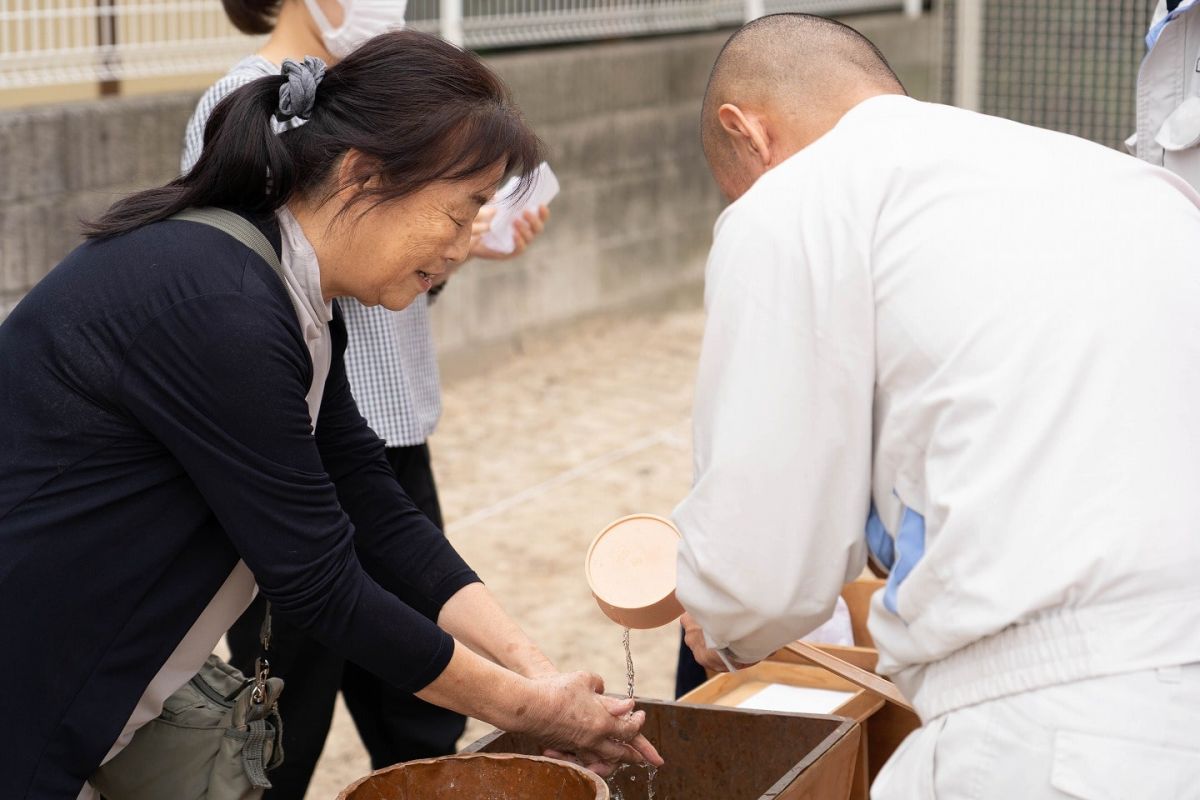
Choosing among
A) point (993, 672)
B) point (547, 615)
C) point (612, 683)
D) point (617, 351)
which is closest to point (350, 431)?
point (993, 672)

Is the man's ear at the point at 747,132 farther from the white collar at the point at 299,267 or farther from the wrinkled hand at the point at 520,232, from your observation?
the wrinkled hand at the point at 520,232

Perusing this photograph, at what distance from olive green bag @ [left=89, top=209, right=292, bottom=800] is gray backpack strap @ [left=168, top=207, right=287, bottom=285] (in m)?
0.51

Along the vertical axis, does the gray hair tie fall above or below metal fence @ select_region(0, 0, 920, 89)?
above

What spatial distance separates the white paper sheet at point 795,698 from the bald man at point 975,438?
0.88m

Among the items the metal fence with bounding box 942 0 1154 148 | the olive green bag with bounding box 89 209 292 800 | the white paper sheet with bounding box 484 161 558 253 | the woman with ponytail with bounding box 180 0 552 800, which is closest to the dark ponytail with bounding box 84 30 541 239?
the olive green bag with bounding box 89 209 292 800

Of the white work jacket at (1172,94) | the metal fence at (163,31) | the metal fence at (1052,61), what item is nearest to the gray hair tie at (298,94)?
the white work jacket at (1172,94)

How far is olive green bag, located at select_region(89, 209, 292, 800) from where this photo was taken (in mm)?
2053

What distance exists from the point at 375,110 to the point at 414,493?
138 centimetres

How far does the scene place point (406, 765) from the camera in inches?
81.4

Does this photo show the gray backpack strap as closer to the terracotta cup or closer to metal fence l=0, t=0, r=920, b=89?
the terracotta cup

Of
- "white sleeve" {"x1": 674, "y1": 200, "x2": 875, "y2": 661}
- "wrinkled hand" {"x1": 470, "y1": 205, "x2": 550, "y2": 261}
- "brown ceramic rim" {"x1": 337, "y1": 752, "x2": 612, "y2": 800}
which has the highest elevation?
"white sleeve" {"x1": 674, "y1": 200, "x2": 875, "y2": 661}

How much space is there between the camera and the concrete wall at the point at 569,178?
5.33 m

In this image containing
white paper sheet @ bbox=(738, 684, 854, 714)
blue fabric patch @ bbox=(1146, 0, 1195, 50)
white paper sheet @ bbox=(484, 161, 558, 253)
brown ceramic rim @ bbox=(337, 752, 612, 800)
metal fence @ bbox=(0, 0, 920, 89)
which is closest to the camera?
brown ceramic rim @ bbox=(337, 752, 612, 800)

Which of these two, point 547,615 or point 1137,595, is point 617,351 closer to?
point 547,615
